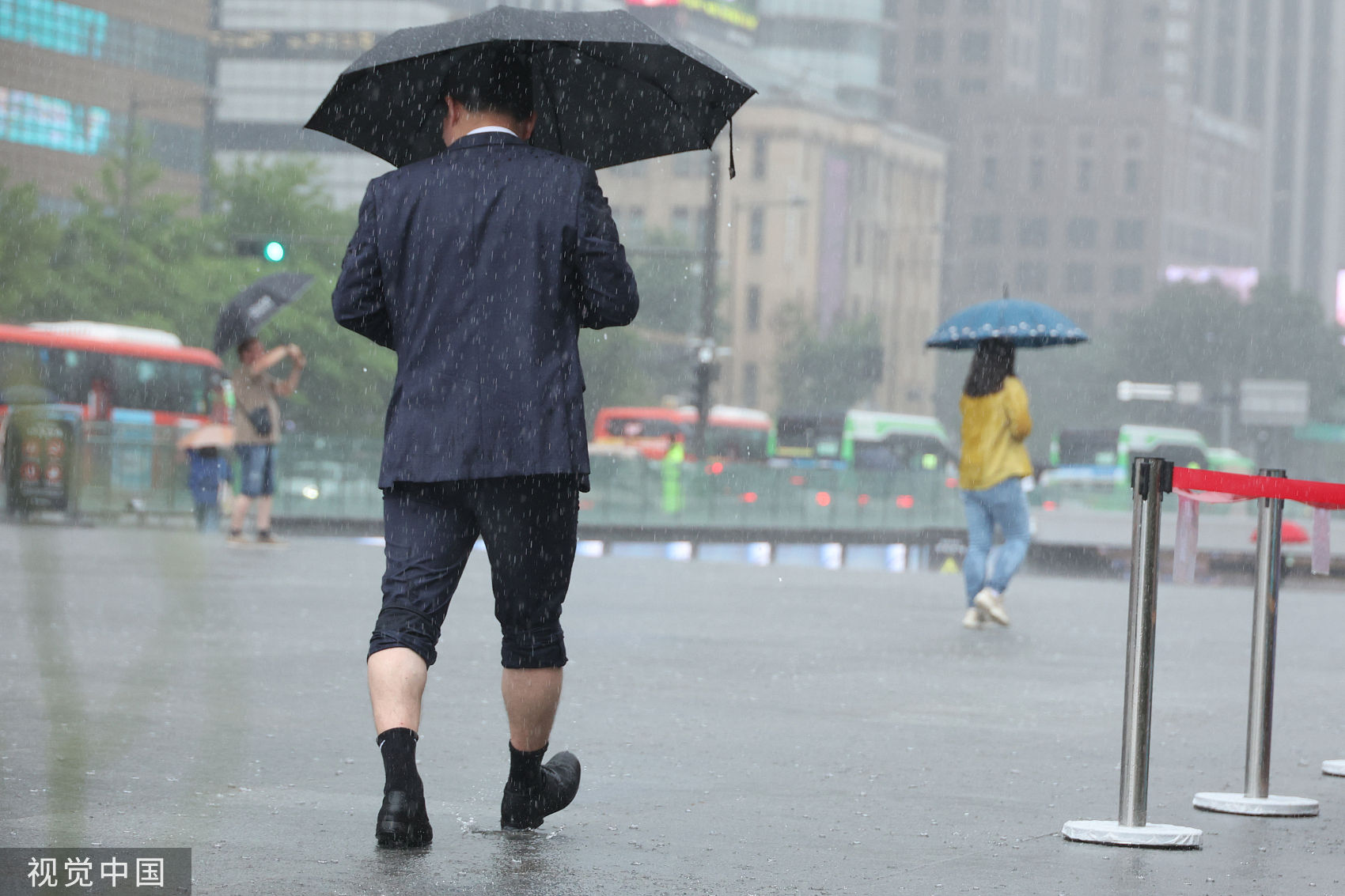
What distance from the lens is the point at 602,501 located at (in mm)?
30906

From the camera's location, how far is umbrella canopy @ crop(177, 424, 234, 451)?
24609 mm

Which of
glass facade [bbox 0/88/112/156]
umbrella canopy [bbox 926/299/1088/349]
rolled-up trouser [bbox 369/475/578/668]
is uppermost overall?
glass facade [bbox 0/88/112/156]

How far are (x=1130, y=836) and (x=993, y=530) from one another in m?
6.54

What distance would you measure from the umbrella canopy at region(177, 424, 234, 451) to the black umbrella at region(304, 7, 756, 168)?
19.8m

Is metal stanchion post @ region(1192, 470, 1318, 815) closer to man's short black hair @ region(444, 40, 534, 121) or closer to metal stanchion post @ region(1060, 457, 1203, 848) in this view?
metal stanchion post @ region(1060, 457, 1203, 848)

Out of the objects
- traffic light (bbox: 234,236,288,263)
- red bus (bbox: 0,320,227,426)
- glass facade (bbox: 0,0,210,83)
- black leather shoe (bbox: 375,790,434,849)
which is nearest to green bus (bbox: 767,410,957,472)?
glass facade (bbox: 0,0,210,83)

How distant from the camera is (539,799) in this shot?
4598 millimetres

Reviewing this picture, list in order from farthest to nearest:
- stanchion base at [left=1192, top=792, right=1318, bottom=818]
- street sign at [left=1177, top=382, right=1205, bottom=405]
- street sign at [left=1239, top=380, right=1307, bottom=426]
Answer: street sign at [left=1239, top=380, right=1307, bottom=426] → street sign at [left=1177, top=382, right=1205, bottom=405] → stanchion base at [left=1192, top=792, right=1318, bottom=818]

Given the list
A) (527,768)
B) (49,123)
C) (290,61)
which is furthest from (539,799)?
(290,61)

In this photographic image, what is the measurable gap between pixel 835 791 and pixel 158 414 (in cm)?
3603

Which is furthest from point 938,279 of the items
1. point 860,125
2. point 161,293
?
point 161,293

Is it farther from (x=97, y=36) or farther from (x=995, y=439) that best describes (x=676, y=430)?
(x=995, y=439)

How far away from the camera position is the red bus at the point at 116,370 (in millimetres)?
37875

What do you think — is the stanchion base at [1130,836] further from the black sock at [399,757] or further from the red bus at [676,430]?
the red bus at [676,430]
